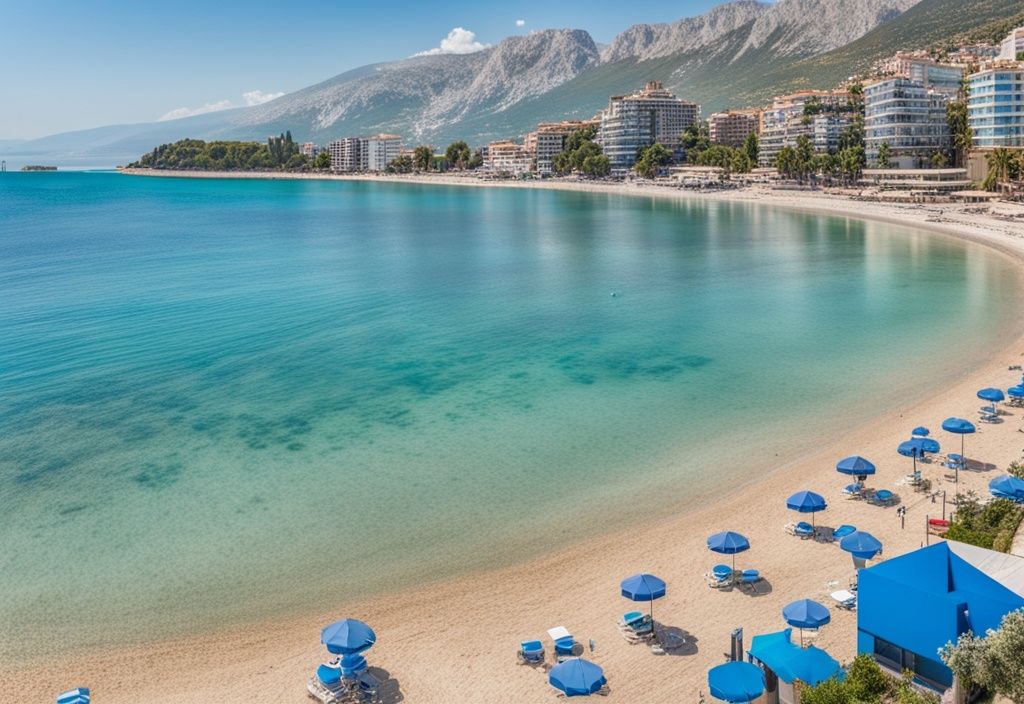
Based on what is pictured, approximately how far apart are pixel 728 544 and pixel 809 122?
17655 centimetres

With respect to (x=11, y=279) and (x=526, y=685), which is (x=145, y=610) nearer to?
(x=526, y=685)

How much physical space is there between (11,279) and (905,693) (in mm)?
78810

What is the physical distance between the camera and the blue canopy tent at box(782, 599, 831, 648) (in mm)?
17891

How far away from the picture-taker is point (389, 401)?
36.8m

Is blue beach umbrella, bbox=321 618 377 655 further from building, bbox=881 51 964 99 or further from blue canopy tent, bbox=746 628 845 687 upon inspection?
building, bbox=881 51 964 99

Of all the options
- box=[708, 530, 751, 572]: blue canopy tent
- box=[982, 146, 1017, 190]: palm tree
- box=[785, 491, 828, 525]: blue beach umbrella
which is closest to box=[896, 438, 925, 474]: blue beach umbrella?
box=[785, 491, 828, 525]: blue beach umbrella

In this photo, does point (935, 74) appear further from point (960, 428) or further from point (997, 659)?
point (997, 659)

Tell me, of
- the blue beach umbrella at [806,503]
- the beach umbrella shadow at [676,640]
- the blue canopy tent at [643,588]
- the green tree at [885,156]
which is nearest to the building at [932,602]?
the beach umbrella shadow at [676,640]

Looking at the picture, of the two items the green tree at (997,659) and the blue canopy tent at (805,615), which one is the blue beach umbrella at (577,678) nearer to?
the blue canopy tent at (805,615)

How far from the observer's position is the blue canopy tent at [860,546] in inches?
814

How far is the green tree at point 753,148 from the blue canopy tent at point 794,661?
590ft

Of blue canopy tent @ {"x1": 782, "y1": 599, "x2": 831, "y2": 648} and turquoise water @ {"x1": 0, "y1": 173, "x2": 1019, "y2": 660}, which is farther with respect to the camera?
turquoise water @ {"x1": 0, "y1": 173, "x2": 1019, "y2": 660}

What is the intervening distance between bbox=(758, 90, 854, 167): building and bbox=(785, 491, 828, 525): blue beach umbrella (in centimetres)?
15428

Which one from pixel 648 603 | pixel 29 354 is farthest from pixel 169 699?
pixel 29 354
